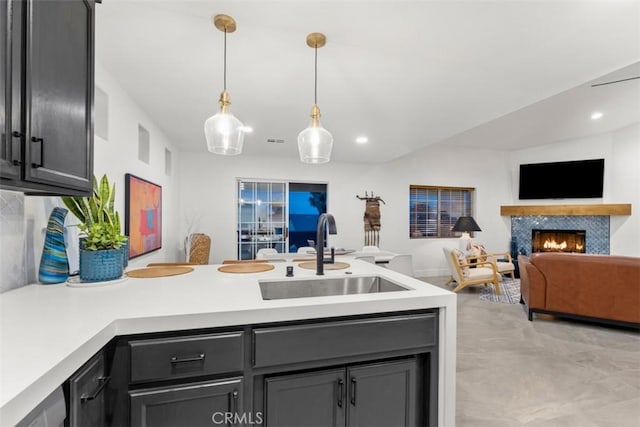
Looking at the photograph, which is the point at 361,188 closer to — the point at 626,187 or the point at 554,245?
the point at 554,245

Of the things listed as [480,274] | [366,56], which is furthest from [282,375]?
[480,274]

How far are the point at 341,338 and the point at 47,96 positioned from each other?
140cm

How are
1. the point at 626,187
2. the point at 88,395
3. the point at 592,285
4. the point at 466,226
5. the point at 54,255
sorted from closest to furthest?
the point at 88,395 → the point at 54,255 → the point at 592,285 → the point at 626,187 → the point at 466,226

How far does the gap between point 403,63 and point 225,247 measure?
431 centimetres

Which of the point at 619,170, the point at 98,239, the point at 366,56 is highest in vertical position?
the point at 366,56

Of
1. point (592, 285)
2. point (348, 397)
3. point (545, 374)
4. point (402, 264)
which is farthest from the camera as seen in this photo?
point (402, 264)

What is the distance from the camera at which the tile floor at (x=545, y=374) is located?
182cm

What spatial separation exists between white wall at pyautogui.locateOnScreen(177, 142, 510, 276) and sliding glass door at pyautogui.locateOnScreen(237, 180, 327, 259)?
0.54 feet

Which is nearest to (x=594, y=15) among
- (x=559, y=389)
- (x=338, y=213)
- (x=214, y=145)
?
(x=214, y=145)

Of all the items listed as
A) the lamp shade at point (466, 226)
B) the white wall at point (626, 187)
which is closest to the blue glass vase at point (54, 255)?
the lamp shade at point (466, 226)

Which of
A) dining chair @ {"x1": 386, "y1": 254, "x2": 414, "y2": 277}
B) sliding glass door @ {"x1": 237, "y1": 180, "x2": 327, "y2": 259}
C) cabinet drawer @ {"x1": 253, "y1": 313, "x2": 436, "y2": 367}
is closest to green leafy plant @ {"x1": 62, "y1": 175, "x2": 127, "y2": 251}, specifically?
cabinet drawer @ {"x1": 253, "y1": 313, "x2": 436, "y2": 367}

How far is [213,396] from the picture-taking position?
102 cm

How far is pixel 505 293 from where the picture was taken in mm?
4715

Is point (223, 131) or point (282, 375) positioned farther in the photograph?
point (223, 131)
